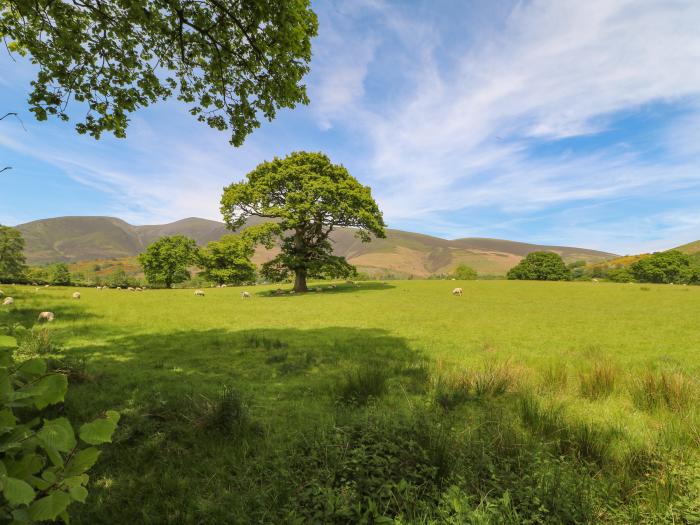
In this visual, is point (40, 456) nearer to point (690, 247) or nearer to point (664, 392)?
point (664, 392)

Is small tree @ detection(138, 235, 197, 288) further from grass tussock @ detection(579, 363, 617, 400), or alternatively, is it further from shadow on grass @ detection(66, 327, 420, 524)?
grass tussock @ detection(579, 363, 617, 400)

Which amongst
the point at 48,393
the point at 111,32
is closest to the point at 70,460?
the point at 48,393

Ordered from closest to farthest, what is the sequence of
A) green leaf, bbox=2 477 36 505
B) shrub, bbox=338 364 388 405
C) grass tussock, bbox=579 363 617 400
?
green leaf, bbox=2 477 36 505 → shrub, bbox=338 364 388 405 → grass tussock, bbox=579 363 617 400

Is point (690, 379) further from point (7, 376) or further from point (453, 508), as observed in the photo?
point (7, 376)

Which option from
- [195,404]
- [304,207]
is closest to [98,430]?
[195,404]

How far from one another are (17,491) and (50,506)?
0.60 feet

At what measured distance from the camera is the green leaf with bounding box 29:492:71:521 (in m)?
1.34

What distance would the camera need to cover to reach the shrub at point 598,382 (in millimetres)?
7607

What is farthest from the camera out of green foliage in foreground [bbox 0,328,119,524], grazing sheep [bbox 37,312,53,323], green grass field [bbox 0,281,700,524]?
grazing sheep [bbox 37,312,53,323]

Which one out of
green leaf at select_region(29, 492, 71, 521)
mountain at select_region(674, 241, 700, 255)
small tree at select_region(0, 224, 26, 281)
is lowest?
green leaf at select_region(29, 492, 71, 521)

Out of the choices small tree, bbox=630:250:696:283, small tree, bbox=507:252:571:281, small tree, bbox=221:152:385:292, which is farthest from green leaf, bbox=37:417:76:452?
small tree, bbox=630:250:696:283

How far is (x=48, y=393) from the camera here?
1.73m

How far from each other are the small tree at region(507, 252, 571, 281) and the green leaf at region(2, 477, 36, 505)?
268ft

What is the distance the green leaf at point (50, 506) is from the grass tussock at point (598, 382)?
930 centimetres
